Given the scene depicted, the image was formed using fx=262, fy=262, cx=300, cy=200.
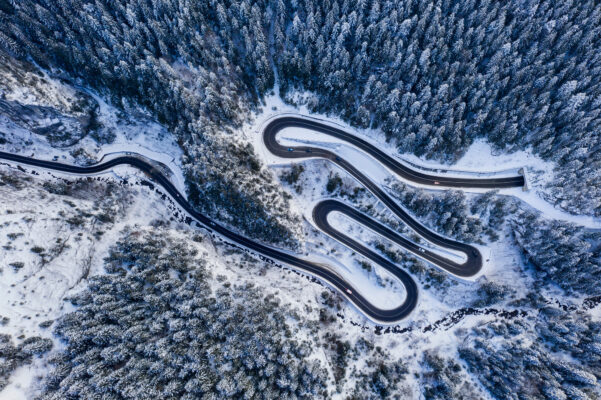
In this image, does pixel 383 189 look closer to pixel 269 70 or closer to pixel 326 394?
pixel 269 70

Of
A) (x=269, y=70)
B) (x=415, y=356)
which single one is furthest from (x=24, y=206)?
(x=415, y=356)

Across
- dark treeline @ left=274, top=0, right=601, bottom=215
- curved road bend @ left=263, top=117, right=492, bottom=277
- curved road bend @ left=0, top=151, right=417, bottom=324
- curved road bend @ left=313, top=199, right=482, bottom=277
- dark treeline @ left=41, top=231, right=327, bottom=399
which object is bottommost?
dark treeline @ left=41, top=231, right=327, bottom=399

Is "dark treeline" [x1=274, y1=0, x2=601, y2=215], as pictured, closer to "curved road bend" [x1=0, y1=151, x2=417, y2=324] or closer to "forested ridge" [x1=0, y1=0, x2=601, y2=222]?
"forested ridge" [x1=0, y1=0, x2=601, y2=222]

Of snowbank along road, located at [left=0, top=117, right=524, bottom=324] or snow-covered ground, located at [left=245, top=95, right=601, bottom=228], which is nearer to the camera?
snowbank along road, located at [left=0, top=117, right=524, bottom=324]

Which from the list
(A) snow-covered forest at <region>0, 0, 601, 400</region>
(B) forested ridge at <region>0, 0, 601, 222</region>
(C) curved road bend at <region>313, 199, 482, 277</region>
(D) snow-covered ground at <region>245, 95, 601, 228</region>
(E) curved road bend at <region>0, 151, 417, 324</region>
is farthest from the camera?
(D) snow-covered ground at <region>245, 95, 601, 228</region>

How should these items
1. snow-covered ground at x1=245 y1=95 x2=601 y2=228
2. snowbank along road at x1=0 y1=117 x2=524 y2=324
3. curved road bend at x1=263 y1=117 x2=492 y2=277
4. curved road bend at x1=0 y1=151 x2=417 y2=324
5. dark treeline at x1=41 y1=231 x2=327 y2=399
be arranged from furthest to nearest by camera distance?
1. curved road bend at x1=263 y1=117 x2=492 y2=277
2. snow-covered ground at x1=245 y1=95 x2=601 y2=228
3. snowbank along road at x1=0 y1=117 x2=524 y2=324
4. curved road bend at x1=0 y1=151 x2=417 y2=324
5. dark treeline at x1=41 y1=231 x2=327 y2=399

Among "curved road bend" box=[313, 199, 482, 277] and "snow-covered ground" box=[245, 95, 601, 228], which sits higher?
"snow-covered ground" box=[245, 95, 601, 228]

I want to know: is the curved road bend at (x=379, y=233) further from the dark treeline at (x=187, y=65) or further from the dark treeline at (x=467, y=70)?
the dark treeline at (x=467, y=70)

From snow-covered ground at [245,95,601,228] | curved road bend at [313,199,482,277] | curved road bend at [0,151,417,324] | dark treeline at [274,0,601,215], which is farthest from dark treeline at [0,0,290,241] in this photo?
dark treeline at [274,0,601,215]
